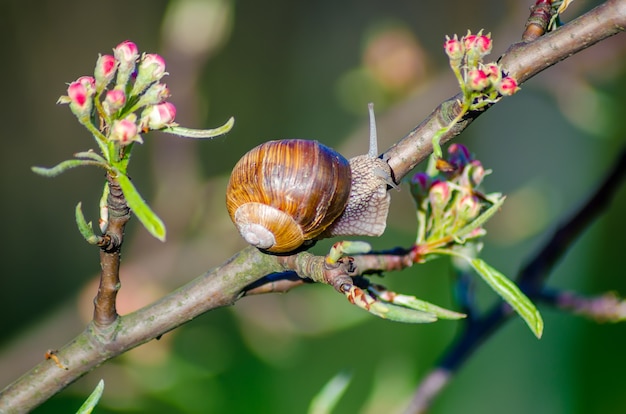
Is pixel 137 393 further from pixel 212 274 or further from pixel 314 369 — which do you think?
pixel 314 369

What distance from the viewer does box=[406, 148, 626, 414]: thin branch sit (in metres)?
0.58

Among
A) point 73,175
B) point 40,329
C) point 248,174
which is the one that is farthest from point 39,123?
point 248,174

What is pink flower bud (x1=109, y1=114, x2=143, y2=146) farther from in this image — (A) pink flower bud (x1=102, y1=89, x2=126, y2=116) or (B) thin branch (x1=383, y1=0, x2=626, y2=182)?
(B) thin branch (x1=383, y1=0, x2=626, y2=182)

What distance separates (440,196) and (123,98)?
253 millimetres

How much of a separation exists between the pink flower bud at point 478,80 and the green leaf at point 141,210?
0.20 m

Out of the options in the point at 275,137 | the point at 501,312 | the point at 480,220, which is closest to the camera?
the point at 480,220

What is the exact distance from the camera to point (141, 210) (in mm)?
346

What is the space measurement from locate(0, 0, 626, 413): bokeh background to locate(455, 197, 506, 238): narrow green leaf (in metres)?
0.34

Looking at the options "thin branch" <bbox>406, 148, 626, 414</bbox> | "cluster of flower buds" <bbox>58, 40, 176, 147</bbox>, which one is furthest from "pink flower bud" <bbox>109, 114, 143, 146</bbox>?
"thin branch" <bbox>406, 148, 626, 414</bbox>

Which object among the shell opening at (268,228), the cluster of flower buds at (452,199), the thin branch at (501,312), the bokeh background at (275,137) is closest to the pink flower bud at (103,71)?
the shell opening at (268,228)

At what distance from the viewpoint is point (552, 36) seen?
404 millimetres

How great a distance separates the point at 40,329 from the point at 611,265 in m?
1.87

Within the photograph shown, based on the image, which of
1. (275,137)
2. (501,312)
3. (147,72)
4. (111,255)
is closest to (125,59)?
(147,72)

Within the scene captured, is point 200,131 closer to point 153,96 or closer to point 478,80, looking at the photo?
point 153,96
